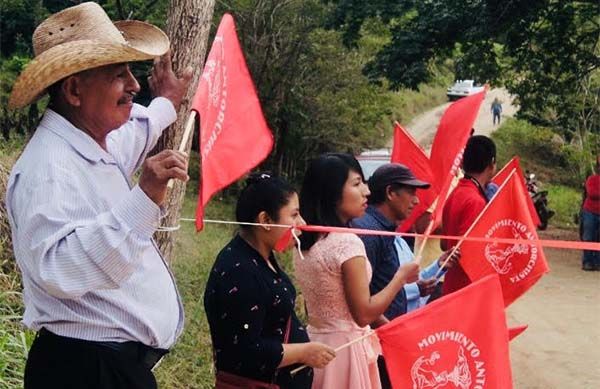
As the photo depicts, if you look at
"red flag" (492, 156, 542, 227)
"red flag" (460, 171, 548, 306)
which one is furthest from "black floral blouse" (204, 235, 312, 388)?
"red flag" (492, 156, 542, 227)

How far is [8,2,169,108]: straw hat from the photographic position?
88.2 inches

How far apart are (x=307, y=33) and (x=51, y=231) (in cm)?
1659

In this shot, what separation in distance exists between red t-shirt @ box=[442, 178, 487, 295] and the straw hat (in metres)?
2.80

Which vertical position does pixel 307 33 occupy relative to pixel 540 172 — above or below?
above

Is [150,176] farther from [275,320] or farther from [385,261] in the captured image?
[385,261]

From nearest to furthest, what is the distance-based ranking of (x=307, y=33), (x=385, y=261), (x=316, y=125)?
(x=385, y=261) → (x=307, y=33) → (x=316, y=125)

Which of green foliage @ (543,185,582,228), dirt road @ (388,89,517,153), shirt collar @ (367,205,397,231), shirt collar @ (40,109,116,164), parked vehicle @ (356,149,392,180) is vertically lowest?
dirt road @ (388,89,517,153)

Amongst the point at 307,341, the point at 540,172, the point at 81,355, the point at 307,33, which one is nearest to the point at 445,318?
the point at 307,341

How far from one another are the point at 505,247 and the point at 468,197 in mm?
390

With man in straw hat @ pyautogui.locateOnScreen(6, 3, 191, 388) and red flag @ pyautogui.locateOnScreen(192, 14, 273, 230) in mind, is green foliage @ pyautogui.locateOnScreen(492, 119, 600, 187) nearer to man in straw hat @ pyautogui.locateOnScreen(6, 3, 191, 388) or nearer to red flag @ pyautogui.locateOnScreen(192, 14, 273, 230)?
red flag @ pyautogui.locateOnScreen(192, 14, 273, 230)

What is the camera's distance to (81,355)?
234cm

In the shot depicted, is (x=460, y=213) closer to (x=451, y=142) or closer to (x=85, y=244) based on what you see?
(x=451, y=142)

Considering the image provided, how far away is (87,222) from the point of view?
2.10 m

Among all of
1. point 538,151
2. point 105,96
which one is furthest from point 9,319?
point 538,151
